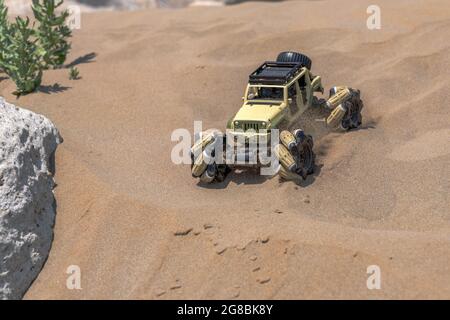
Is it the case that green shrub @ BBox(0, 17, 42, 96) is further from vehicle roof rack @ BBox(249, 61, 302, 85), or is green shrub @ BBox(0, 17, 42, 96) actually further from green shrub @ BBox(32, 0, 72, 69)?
vehicle roof rack @ BBox(249, 61, 302, 85)

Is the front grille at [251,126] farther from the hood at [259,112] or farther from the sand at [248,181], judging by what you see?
the sand at [248,181]

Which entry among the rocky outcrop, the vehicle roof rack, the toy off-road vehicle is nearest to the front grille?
the toy off-road vehicle

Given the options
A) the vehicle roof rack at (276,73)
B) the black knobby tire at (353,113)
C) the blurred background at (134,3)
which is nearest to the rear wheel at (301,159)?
the vehicle roof rack at (276,73)

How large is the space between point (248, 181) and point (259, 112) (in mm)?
1043

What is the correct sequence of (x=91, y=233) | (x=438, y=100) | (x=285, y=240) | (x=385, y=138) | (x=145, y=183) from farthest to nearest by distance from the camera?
(x=438, y=100) → (x=385, y=138) → (x=145, y=183) → (x=91, y=233) → (x=285, y=240)

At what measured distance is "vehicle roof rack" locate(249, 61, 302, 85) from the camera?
964 cm

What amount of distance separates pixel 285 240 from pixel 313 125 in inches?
138

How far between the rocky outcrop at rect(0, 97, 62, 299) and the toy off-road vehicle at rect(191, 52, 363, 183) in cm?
195

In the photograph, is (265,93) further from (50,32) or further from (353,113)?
(50,32)

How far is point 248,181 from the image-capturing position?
8867 millimetres

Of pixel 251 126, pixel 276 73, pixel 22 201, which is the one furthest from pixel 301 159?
pixel 22 201

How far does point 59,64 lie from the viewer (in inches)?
499
